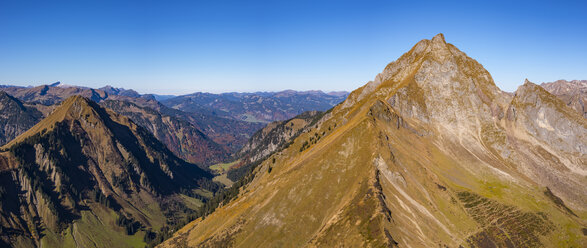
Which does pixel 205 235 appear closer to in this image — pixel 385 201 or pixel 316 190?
pixel 316 190

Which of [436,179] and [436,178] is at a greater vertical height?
[436,178]

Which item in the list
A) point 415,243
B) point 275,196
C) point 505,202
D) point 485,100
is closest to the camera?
point 415,243

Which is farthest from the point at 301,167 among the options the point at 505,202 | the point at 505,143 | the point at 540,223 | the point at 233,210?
the point at 505,143

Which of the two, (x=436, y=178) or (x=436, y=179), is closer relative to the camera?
(x=436, y=179)

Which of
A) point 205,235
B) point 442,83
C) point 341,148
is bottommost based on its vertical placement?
point 205,235

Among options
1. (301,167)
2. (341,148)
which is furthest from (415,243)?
(301,167)

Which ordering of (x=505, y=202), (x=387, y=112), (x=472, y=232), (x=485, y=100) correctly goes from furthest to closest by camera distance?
(x=485, y=100)
(x=387, y=112)
(x=505, y=202)
(x=472, y=232)

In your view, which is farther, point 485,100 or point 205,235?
point 485,100

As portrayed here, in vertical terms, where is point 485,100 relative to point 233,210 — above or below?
above
